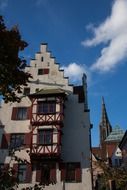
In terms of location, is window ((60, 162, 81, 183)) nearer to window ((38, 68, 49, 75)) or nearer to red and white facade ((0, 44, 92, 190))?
red and white facade ((0, 44, 92, 190))

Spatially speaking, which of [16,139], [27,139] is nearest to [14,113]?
[16,139]

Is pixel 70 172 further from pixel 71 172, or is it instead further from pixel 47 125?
pixel 47 125

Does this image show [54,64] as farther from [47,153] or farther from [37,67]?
[47,153]

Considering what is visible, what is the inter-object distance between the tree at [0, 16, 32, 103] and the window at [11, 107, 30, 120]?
20568 millimetres

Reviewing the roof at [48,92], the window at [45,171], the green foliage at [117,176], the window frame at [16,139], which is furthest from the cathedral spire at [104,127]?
the green foliage at [117,176]

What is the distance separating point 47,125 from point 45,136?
1205mm

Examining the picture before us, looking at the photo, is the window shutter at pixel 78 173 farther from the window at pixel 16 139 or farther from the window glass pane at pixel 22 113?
the window glass pane at pixel 22 113

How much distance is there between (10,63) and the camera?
1060 centimetres

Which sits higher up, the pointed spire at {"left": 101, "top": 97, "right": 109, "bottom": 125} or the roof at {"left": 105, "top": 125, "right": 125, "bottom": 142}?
the pointed spire at {"left": 101, "top": 97, "right": 109, "bottom": 125}

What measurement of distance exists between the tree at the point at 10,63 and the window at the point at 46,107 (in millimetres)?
19104

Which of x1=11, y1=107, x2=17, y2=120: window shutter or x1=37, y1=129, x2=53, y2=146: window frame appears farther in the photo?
x1=11, y1=107, x2=17, y2=120: window shutter

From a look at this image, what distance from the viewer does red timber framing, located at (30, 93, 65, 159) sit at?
28.2 metres

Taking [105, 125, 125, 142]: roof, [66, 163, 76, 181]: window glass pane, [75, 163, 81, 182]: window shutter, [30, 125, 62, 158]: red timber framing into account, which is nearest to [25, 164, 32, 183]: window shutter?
[30, 125, 62, 158]: red timber framing

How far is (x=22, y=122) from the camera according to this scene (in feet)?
103
